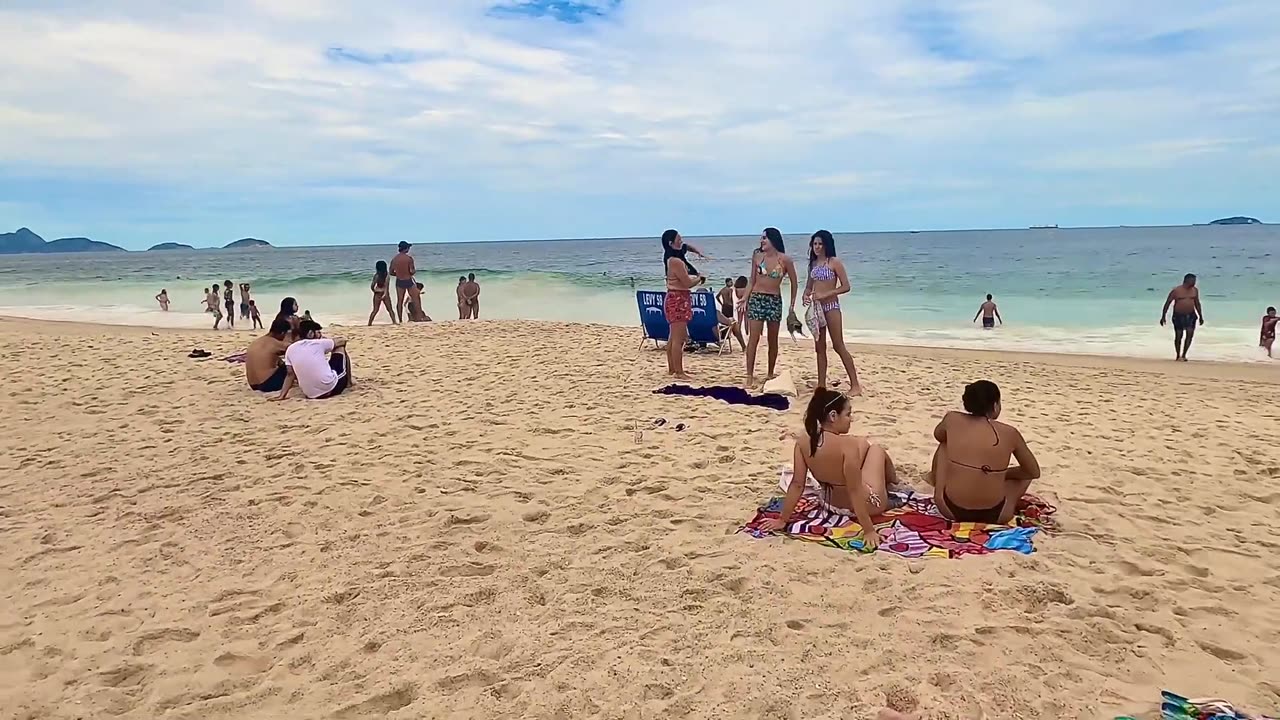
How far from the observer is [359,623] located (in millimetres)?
3113

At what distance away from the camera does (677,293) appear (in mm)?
7363

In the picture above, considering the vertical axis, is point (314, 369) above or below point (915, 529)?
above

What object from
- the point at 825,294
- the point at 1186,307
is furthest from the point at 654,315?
the point at 1186,307

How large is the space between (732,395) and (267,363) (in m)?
4.05

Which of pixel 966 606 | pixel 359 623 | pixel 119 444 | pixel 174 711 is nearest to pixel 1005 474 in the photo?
pixel 966 606

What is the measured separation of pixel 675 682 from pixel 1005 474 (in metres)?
2.04

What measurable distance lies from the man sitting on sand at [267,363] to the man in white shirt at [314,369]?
0.40 feet

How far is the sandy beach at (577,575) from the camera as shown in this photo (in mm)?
2646

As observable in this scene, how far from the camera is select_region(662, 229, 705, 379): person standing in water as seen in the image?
7.21 meters

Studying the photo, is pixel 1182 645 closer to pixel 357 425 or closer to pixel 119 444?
pixel 357 425

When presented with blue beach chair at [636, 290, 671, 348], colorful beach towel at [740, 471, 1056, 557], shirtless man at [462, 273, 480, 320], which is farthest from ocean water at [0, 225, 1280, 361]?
colorful beach towel at [740, 471, 1056, 557]

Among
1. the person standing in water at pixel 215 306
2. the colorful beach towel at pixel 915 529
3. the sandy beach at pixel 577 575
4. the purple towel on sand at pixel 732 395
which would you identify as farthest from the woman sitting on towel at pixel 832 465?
the person standing in water at pixel 215 306

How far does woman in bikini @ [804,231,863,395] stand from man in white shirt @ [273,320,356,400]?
13.2 feet

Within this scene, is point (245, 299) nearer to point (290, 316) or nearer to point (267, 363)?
point (290, 316)
